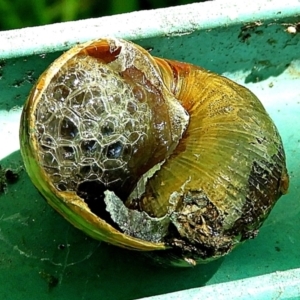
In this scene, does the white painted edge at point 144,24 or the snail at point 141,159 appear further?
the white painted edge at point 144,24

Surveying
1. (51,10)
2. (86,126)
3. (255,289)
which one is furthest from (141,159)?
(51,10)

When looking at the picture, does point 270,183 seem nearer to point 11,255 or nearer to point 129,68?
point 129,68

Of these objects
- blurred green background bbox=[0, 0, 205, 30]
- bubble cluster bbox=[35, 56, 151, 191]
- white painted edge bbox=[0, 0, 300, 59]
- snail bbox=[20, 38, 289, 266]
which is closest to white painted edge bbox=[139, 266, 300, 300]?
snail bbox=[20, 38, 289, 266]

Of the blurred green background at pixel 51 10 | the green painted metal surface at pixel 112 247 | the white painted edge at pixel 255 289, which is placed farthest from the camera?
the blurred green background at pixel 51 10

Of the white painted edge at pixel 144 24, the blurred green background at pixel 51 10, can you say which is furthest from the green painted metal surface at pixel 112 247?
the blurred green background at pixel 51 10

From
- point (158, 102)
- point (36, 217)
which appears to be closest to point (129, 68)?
point (158, 102)

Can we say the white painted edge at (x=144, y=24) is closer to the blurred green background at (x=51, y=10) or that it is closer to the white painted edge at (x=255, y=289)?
the blurred green background at (x=51, y=10)
